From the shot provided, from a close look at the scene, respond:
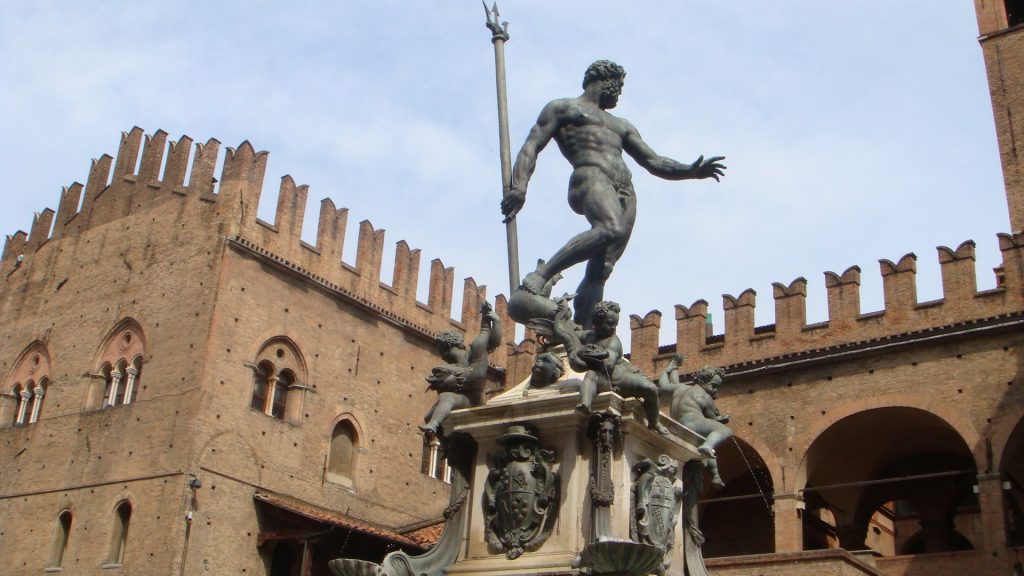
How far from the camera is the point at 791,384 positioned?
23281 mm

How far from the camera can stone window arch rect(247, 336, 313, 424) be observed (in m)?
24.8

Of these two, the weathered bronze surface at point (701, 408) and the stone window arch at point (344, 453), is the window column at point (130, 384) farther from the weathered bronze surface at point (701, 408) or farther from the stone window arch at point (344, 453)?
the weathered bronze surface at point (701, 408)

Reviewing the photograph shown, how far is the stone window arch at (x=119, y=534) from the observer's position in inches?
901

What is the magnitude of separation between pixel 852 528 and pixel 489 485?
806 inches

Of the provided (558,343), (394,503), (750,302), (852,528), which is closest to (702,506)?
(852,528)

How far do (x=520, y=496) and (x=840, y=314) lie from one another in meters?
18.4

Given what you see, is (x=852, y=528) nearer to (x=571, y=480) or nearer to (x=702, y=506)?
(x=702, y=506)

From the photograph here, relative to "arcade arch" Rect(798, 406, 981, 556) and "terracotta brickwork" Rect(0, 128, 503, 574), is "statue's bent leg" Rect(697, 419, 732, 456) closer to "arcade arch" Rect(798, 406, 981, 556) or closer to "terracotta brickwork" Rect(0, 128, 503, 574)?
"arcade arch" Rect(798, 406, 981, 556)

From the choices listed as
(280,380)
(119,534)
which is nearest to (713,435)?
(119,534)

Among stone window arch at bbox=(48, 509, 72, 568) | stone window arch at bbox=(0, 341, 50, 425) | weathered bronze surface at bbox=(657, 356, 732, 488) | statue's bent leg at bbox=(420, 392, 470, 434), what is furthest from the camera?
stone window arch at bbox=(0, 341, 50, 425)

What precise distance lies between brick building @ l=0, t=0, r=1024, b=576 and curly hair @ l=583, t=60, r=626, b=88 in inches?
533

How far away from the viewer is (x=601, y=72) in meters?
7.19

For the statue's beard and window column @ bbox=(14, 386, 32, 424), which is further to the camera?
window column @ bbox=(14, 386, 32, 424)

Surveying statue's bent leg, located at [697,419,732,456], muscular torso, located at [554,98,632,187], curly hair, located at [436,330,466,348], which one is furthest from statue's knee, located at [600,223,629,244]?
statue's bent leg, located at [697,419,732,456]
